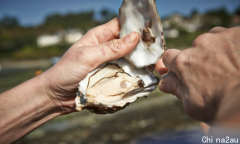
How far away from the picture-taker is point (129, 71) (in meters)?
2.38

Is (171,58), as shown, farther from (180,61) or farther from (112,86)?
(112,86)

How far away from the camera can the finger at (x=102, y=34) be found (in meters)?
2.51

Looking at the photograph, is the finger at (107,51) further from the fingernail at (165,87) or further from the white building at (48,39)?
the white building at (48,39)

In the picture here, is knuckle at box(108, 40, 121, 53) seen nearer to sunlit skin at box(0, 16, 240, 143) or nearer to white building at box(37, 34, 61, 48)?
sunlit skin at box(0, 16, 240, 143)

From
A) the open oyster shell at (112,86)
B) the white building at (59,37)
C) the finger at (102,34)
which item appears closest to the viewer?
the open oyster shell at (112,86)

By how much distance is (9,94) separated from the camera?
7.72 feet

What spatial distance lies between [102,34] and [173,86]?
3.86ft

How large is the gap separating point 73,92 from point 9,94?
672 millimetres

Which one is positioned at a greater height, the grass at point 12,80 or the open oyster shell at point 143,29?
the open oyster shell at point 143,29

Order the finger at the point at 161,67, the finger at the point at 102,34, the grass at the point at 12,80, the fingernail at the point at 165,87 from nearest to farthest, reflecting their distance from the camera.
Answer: the fingernail at the point at 165,87 → the finger at the point at 161,67 → the finger at the point at 102,34 → the grass at the point at 12,80

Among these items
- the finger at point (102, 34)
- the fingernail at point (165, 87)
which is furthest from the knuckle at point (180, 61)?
the finger at point (102, 34)

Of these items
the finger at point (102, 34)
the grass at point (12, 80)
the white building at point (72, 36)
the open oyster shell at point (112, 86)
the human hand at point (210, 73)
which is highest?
the finger at point (102, 34)

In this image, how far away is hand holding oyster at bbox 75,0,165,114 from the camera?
2.12 metres

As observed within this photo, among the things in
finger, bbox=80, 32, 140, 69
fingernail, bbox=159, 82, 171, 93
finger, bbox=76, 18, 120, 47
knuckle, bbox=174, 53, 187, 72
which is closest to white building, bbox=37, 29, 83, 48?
finger, bbox=76, 18, 120, 47
